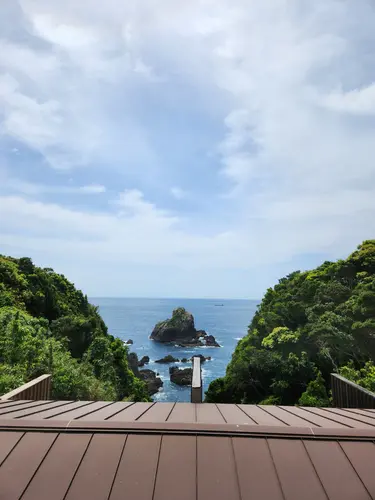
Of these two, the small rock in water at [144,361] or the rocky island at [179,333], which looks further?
the rocky island at [179,333]

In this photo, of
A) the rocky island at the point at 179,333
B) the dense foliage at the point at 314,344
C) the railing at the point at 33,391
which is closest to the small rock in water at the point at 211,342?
the rocky island at the point at 179,333

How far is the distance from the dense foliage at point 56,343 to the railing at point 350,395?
1211 cm

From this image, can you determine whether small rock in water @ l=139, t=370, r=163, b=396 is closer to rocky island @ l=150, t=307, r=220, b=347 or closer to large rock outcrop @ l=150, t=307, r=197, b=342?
rocky island @ l=150, t=307, r=220, b=347

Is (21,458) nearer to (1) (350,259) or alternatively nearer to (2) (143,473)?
(2) (143,473)

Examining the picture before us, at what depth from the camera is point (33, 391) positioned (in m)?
6.86

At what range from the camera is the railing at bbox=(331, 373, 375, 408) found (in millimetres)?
6293

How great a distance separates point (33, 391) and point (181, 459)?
4.69 meters

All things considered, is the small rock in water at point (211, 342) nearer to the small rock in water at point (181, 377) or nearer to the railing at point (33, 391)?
the small rock in water at point (181, 377)

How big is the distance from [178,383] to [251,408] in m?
56.7

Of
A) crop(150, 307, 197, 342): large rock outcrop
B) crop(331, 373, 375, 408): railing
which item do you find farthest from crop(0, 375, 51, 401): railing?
crop(150, 307, 197, 342): large rock outcrop

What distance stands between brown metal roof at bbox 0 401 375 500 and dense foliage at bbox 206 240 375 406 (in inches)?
670

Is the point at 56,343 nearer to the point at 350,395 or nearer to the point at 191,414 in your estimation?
the point at 350,395

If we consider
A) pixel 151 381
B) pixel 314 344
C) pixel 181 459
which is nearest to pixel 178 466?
pixel 181 459

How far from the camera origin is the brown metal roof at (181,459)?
315 cm
